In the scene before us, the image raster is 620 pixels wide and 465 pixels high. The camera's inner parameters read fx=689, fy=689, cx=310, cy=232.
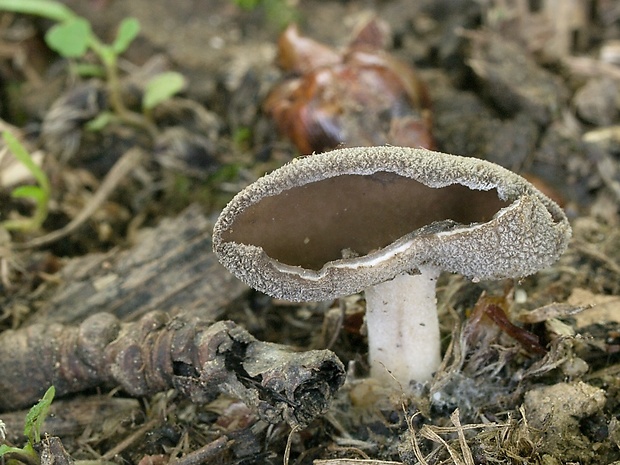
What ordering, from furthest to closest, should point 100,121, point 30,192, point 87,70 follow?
point 87,70, point 100,121, point 30,192

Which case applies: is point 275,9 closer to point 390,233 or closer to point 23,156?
point 23,156

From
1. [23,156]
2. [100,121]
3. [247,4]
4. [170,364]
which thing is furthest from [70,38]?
Answer: [170,364]

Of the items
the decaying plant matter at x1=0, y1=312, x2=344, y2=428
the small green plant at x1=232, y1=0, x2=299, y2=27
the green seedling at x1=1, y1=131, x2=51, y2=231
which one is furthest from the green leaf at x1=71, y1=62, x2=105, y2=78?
the decaying plant matter at x1=0, y1=312, x2=344, y2=428

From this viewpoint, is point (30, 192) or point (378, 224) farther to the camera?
point (30, 192)

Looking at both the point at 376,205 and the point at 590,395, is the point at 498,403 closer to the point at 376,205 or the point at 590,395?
the point at 590,395

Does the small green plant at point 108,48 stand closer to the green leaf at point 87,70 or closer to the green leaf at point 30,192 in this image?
the green leaf at point 87,70

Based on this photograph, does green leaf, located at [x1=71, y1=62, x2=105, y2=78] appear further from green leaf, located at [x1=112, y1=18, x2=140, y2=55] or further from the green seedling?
the green seedling
